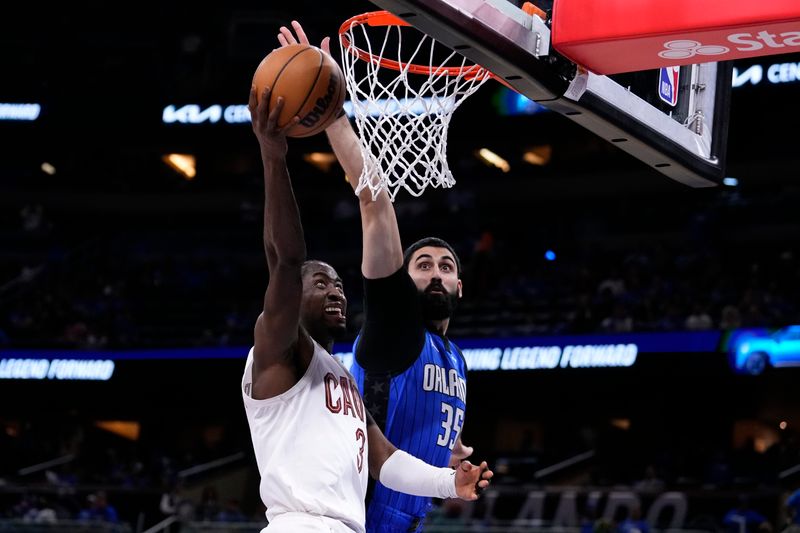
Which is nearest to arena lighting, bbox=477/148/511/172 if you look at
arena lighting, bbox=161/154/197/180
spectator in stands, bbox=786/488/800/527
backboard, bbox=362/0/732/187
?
arena lighting, bbox=161/154/197/180

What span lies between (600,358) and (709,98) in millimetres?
10926

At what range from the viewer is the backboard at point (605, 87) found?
10.3ft

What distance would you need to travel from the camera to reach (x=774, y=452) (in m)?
13.6

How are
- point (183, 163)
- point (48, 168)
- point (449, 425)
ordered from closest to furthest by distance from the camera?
point (449, 425), point (48, 168), point (183, 163)

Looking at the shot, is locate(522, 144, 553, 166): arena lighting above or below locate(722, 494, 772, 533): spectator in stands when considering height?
above

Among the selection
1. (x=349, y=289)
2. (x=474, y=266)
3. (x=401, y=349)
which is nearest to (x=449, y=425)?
(x=401, y=349)

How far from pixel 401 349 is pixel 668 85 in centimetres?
137

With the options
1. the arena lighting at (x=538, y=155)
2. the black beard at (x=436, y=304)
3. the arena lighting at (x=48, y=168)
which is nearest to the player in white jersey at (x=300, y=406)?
the black beard at (x=436, y=304)

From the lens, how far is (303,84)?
315 centimetres

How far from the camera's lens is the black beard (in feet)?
13.6

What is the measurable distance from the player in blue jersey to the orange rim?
0.37 meters

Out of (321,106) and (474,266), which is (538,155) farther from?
(321,106)

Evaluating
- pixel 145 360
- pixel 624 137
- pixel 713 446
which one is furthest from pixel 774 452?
pixel 624 137

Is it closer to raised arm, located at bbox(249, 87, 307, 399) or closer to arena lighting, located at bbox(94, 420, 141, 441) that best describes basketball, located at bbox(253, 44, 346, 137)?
raised arm, located at bbox(249, 87, 307, 399)
